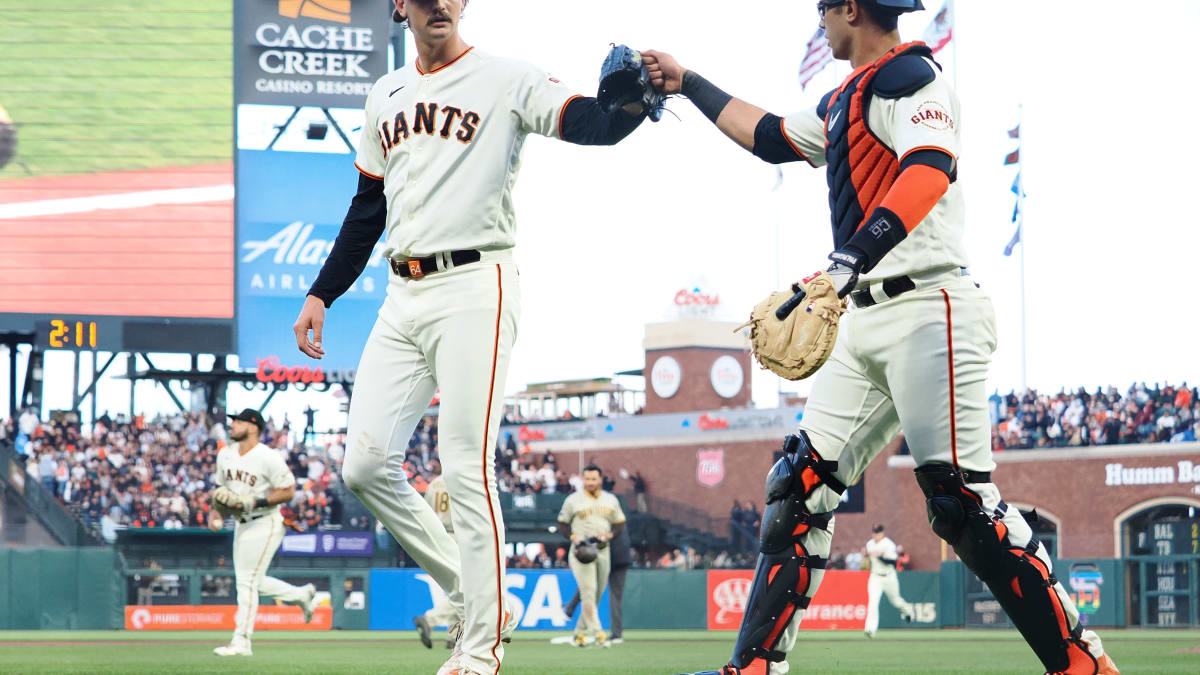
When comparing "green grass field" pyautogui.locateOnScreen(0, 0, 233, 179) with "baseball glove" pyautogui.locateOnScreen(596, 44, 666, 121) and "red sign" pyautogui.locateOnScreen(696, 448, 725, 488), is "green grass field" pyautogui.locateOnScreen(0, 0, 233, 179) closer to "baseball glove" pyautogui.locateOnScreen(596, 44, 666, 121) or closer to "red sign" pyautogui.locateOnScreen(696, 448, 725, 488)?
"red sign" pyautogui.locateOnScreen(696, 448, 725, 488)

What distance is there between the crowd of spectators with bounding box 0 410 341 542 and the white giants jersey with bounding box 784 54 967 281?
82.8 ft

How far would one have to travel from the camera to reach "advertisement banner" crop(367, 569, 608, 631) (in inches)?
960

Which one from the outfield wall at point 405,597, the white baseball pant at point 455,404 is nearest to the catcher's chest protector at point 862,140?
the white baseball pant at point 455,404

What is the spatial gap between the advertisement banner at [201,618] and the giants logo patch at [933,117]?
20477 mm

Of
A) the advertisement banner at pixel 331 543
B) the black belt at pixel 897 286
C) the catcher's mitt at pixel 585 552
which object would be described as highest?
the black belt at pixel 897 286

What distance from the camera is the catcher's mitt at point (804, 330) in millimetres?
4805

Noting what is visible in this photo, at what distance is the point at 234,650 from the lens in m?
12.9

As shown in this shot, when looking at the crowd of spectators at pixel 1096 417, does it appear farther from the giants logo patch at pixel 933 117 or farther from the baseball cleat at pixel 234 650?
the giants logo patch at pixel 933 117

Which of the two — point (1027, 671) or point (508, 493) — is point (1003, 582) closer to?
point (1027, 671)

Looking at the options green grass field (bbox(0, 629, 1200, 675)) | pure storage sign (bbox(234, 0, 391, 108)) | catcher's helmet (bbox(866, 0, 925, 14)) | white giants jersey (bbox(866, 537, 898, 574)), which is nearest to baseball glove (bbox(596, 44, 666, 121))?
catcher's helmet (bbox(866, 0, 925, 14))

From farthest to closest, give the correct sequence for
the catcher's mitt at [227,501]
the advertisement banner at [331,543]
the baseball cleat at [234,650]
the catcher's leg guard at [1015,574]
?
the advertisement banner at [331,543]
the catcher's mitt at [227,501]
the baseball cleat at [234,650]
the catcher's leg guard at [1015,574]

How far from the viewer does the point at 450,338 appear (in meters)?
5.48

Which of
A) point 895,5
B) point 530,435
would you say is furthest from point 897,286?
point 530,435

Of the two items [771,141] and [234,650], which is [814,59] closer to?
[234,650]
